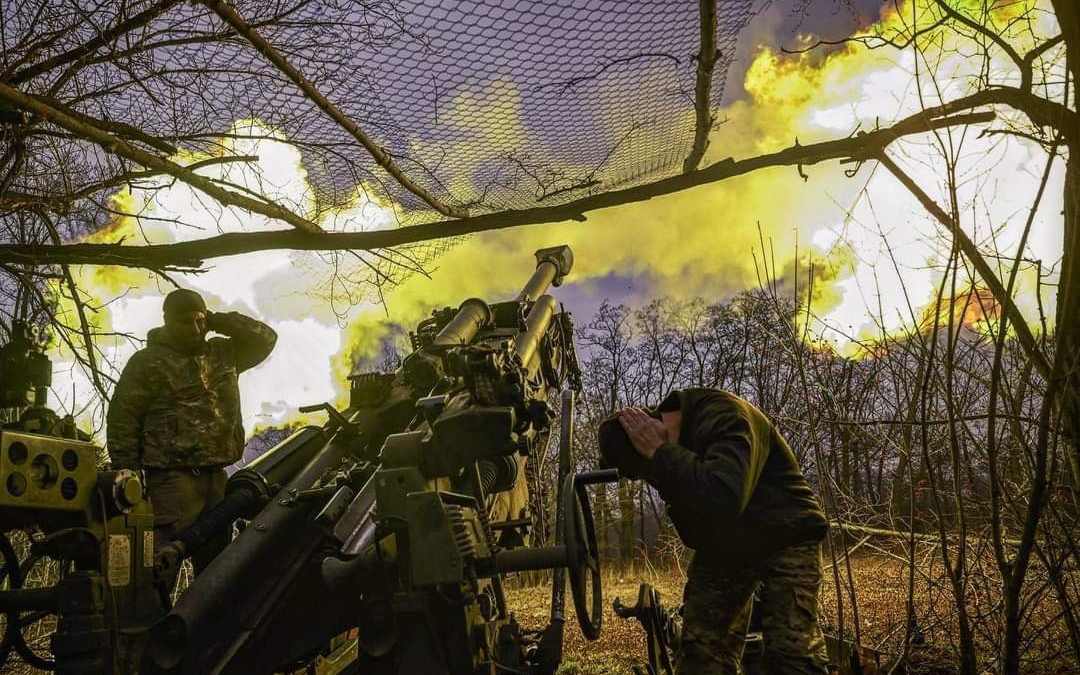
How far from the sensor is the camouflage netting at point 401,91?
12.4 feet

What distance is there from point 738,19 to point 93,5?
3277 mm

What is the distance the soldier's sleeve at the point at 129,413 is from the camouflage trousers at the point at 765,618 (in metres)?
3.83

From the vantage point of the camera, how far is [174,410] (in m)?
5.30

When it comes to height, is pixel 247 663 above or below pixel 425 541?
below

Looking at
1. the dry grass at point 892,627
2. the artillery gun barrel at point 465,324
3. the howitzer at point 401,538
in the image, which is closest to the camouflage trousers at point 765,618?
the howitzer at point 401,538

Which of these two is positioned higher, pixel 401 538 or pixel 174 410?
pixel 174 410

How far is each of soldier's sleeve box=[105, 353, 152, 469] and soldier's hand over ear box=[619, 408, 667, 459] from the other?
3.52 m

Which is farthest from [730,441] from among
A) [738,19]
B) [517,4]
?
[517,4]

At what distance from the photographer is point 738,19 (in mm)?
3719

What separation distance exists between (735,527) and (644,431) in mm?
590

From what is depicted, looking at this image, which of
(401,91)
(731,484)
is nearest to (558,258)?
(401,91)

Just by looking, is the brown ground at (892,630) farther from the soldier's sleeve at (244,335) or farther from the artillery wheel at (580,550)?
the soldier's sleeve at (244,335)

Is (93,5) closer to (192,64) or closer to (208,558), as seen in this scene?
(192,64)

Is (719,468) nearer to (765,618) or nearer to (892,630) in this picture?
(765,618)
